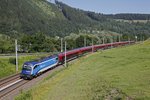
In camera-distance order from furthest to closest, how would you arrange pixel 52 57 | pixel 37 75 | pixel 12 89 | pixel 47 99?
pixel 52 57, pixel 37 75, pixel 12 89, pixel 47 99

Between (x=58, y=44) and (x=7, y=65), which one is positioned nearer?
(x=7, y=65)

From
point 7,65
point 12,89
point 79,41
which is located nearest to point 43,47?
point 79,41

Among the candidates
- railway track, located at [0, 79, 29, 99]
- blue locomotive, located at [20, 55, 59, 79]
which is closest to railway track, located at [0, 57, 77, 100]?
railway track, located at [0, 79, 29, 99]

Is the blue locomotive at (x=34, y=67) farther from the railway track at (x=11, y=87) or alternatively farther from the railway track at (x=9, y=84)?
the railway track at (x=11, y=87)

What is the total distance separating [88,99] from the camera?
32406mm

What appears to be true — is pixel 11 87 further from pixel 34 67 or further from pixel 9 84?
pixel 34 67

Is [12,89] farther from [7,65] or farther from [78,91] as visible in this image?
[7,65]

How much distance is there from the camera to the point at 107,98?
3091 cm

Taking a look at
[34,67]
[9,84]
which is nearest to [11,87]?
[9,84]

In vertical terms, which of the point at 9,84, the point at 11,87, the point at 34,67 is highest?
the point at 34,67

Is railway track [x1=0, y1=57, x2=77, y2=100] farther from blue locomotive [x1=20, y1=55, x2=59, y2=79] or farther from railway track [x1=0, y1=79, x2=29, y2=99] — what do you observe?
blue locomotive [x1=20, y1=55, x2=59, y2=79]

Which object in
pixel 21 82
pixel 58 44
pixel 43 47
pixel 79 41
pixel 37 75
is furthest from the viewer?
pixel 79 41

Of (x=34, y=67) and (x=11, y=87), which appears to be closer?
(x=11, y=87)

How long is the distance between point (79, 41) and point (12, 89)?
120831 mm
